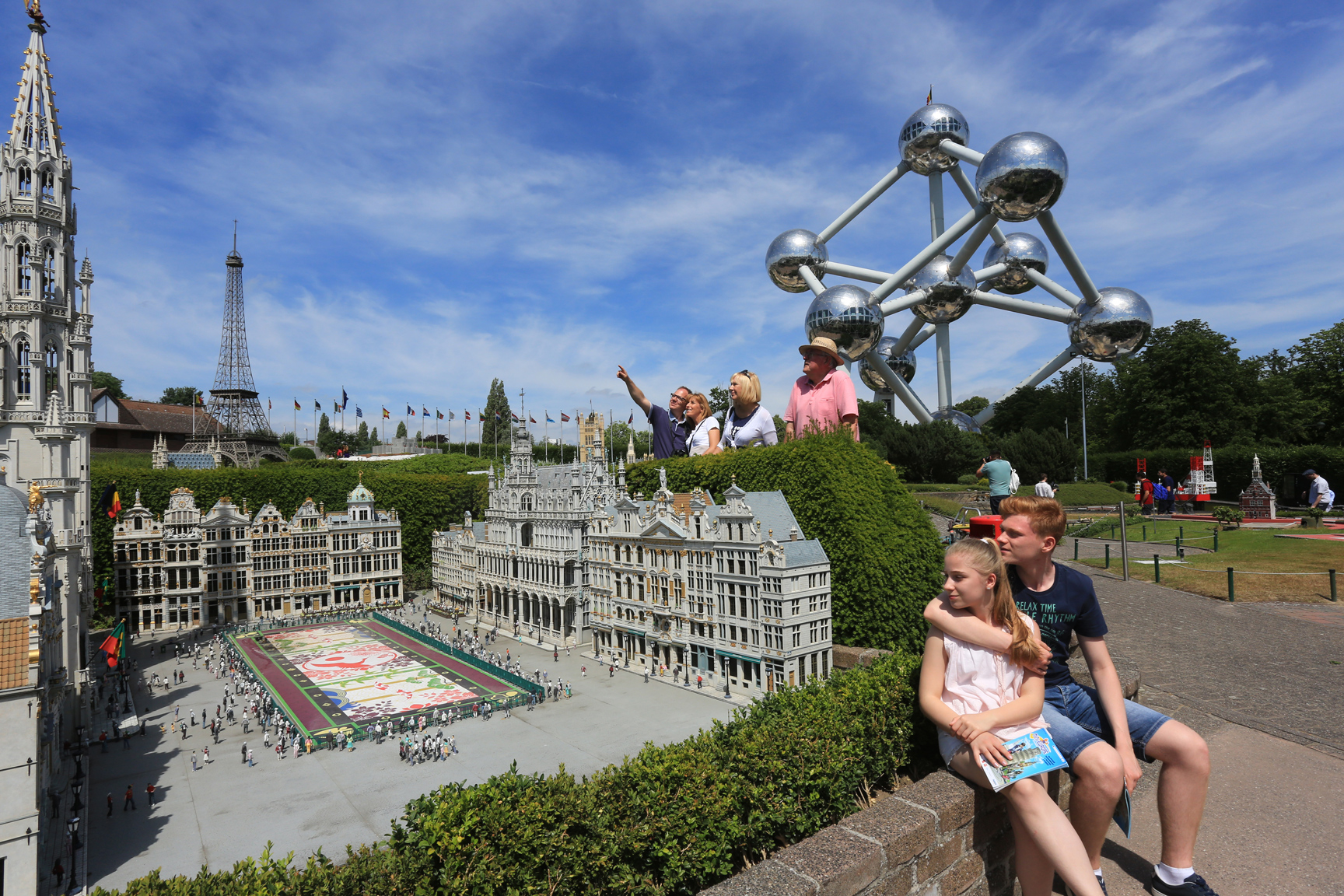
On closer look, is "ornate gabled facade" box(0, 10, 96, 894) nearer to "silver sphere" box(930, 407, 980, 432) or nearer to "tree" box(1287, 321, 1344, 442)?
"silver sphere" box(930, 407, 980, 432)

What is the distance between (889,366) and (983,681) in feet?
150

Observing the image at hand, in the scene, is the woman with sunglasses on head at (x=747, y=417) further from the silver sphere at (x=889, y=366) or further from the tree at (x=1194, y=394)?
the tree at (x=1194, y=394)

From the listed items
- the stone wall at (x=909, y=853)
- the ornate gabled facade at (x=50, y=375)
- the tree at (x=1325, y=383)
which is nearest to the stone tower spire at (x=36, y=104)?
the ornate gabled facade at (x=50, y=375)

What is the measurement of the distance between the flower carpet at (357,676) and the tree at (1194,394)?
7012 cm

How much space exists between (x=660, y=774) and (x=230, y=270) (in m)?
102

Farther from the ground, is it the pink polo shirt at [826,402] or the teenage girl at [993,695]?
the pink polo shirt at [826,402]

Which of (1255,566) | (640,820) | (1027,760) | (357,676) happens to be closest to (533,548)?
(357,676)

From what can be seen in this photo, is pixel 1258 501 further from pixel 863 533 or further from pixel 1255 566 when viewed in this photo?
pixel 863 533

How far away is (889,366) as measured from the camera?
163ft

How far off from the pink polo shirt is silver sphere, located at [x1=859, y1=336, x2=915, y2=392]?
17539 mm

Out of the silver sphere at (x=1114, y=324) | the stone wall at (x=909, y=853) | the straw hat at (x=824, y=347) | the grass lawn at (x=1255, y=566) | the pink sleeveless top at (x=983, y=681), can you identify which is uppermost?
the silver sphere at (x=1114, y=324)

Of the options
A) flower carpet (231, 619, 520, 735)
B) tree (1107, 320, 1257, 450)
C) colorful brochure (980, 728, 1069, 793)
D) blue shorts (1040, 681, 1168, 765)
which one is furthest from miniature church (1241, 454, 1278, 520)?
colorful brochure (980, 728, 1069, 793)

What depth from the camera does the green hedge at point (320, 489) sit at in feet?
196

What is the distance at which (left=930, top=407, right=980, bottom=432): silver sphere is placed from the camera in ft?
169
